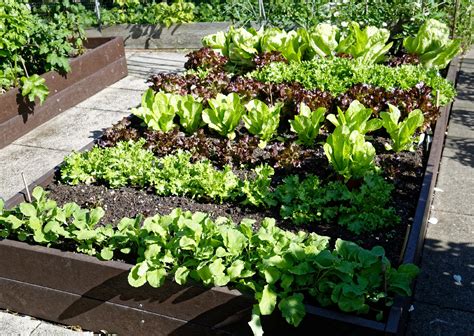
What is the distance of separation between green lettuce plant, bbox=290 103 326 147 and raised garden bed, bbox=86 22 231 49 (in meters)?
5.34

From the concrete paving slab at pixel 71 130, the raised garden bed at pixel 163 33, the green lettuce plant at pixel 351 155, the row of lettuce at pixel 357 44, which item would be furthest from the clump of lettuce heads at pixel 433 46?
the raised garden bed at pixel 163 33

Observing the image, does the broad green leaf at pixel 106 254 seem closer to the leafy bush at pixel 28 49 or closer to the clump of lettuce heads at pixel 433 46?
the leafy bush at pixel 28 49

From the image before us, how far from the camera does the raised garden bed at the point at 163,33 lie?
33.5ft

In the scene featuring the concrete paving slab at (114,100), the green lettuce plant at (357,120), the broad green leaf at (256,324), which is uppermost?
the green lettuce plant at (357,120)

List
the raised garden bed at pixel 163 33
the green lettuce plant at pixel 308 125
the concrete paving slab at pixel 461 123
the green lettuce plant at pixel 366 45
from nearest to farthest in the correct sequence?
the green lettuce plant at pixel 308 125 < the concrete paving slab at pixel 461 123 < the green lettuce plant at pixel 366 45 < the raised garden bed at pixel 163 33

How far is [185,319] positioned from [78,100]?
4.97 meters

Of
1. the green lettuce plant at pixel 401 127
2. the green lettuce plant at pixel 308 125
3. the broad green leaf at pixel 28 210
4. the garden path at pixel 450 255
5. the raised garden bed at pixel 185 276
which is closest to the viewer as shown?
the raised garden bed at pixel 185 276

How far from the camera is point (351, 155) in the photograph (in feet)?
14.6

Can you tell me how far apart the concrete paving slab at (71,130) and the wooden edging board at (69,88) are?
119 millimetres

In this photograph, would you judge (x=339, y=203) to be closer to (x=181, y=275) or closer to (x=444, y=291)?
(x=444, y=291)

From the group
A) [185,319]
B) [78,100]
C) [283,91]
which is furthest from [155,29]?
[185,319]

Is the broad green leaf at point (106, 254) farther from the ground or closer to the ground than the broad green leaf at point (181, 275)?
closer to the ground

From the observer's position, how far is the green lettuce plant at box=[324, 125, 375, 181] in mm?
4410

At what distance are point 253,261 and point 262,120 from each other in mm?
2290
